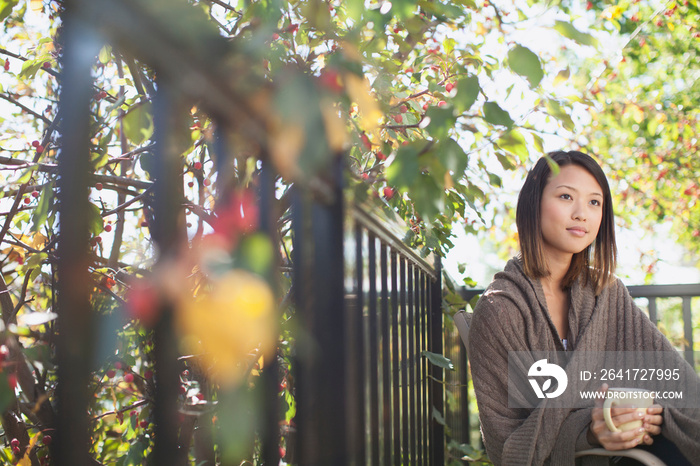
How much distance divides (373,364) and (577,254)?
1.02 m

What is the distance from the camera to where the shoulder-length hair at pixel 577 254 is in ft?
5.37

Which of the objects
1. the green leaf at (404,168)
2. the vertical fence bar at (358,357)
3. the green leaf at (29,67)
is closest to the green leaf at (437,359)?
the vertical fence bar at (358,357)

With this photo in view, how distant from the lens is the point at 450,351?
2.43 metres

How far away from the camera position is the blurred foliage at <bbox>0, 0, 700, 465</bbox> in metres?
0.57

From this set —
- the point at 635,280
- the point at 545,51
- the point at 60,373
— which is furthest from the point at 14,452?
the point at 635,280

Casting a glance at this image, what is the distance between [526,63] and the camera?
75 cm

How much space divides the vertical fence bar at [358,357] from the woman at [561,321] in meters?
0.73

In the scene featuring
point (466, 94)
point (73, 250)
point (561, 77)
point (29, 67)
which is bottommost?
point (73, 250)

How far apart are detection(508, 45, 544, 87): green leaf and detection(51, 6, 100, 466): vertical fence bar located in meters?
0.52

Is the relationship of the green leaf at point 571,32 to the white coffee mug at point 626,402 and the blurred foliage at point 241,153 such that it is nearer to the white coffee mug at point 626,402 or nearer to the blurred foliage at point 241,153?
the blurred foliage at point 241,153

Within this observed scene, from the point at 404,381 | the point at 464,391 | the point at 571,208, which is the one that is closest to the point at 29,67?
the point at 404,381

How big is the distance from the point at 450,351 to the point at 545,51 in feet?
6.33

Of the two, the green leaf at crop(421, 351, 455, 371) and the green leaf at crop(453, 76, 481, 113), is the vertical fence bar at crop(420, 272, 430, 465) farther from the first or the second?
the green leaf at crop(453, 76, 481, 113)

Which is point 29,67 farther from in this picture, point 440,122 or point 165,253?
point 440,122
